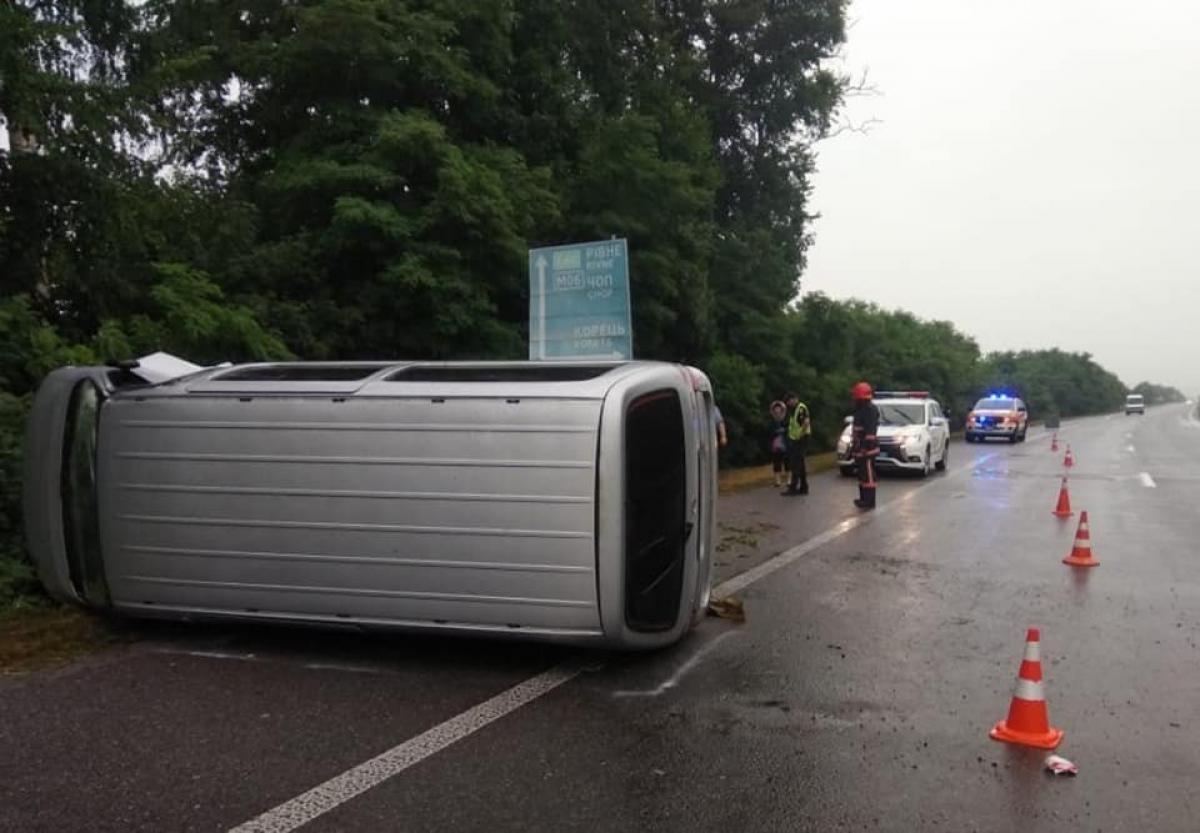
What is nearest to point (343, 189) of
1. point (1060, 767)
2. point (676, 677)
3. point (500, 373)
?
point (500, 373)

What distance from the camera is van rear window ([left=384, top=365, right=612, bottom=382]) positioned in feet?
19.1

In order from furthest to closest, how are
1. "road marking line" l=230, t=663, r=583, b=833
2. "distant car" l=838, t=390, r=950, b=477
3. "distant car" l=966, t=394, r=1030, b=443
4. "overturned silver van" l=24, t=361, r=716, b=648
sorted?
"distant car" l=966, t=394, r=1030, b=443
"distant car" l=838, t=390, r=950, b=477
"overturned silver van" l=24, t=361, r=716, b=648
"road marking line" l=230, t=663, r=583, b=833

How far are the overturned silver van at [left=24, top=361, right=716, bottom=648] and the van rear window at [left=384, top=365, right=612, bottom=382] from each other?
2 cm

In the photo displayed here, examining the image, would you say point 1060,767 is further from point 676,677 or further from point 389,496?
point 389,496

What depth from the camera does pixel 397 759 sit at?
436cm

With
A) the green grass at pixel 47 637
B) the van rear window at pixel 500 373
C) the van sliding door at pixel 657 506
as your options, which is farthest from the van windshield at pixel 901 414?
the green grass at pixel 47 637

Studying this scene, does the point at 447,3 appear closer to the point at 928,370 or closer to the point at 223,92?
the point at 223,92

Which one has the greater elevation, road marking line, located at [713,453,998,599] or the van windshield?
the van windshield

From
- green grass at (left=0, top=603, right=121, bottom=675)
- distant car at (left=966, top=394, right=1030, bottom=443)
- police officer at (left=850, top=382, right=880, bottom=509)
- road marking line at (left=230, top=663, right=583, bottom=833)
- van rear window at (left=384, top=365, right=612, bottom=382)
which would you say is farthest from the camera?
distant car at (left=966, top=394, right=1030, bottom=443)

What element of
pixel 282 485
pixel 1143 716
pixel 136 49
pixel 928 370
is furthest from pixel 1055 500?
pixel 928 370

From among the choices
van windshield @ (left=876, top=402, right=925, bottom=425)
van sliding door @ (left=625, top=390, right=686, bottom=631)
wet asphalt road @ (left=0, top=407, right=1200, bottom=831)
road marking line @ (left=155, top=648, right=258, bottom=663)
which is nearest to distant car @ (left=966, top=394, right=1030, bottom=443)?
van windshield @ (left=876, top=402, right=925, bottom=425)

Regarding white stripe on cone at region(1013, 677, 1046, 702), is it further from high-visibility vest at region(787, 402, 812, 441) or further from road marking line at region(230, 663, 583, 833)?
high-visibility vest at region(787, 402, 812, 441)

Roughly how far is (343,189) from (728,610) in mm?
8777

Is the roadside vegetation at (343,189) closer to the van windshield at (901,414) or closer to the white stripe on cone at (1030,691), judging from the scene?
the van windshield at (901,414)
